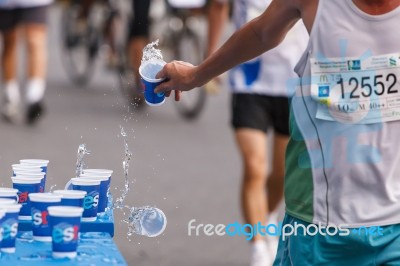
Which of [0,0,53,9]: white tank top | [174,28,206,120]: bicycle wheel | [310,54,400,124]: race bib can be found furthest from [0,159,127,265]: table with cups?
[174,28,206,120]: bicycle wheel

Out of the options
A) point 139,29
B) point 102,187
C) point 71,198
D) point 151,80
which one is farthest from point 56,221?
point 139,29

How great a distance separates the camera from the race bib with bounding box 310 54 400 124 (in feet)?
12.3

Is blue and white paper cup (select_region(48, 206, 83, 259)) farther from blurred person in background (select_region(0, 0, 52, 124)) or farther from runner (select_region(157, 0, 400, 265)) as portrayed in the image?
blurred person in background (select_region(0, 0, 52, 124))

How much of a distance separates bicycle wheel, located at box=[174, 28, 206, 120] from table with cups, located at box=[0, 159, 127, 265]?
8.59 meters

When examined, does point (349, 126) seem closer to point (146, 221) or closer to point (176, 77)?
point (176, 77)

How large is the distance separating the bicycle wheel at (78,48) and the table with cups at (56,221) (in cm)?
1109

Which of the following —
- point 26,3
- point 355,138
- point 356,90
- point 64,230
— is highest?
point 26,3

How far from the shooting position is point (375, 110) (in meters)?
3.76

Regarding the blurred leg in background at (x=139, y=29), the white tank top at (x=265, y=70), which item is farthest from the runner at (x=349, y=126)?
the blurred leg in background at (x=139, y=29)

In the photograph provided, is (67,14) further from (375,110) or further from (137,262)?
(375,110)

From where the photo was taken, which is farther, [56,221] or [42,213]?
[42,213]

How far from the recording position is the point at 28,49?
36.9ft

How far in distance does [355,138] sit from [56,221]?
3.19 feet

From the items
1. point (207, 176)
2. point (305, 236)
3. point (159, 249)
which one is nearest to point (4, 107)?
point (207, 176)
